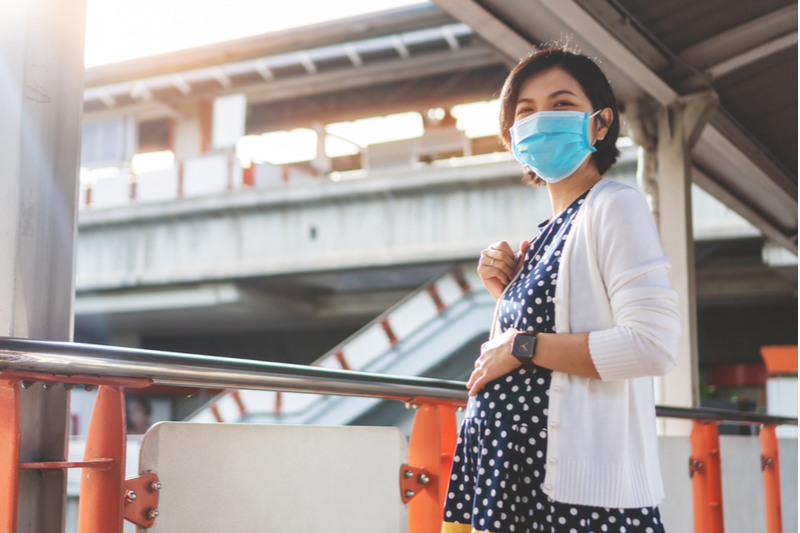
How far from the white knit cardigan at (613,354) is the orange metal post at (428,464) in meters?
1.13

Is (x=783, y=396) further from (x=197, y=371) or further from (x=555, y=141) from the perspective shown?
(x=197, y=371)

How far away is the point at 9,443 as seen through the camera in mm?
1341

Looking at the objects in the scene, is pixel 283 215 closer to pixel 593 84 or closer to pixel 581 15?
pixel 581 15

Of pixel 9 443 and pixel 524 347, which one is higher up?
pixel 524 347

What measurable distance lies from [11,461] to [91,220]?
17220 millimetres

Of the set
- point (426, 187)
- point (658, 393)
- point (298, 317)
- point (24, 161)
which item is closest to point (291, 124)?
point (298, 317)

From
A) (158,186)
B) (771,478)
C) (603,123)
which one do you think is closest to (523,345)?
(603,123)

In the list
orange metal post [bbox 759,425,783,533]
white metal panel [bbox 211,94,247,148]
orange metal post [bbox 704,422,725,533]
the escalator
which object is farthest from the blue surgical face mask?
white metal panel [bbox 211,94,247,148]

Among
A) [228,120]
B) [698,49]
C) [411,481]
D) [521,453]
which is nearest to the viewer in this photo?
A: [521,453]

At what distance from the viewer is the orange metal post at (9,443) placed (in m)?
1.32

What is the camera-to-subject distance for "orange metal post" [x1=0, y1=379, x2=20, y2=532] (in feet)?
4.33

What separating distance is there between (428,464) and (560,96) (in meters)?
1.40

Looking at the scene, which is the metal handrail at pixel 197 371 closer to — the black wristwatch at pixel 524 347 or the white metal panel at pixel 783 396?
the black wristwatch at pixel 524 347

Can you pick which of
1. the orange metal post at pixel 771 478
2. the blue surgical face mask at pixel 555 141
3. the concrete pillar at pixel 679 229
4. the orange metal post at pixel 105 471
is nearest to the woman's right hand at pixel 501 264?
the blue surgical face mask at pixel 555 141
